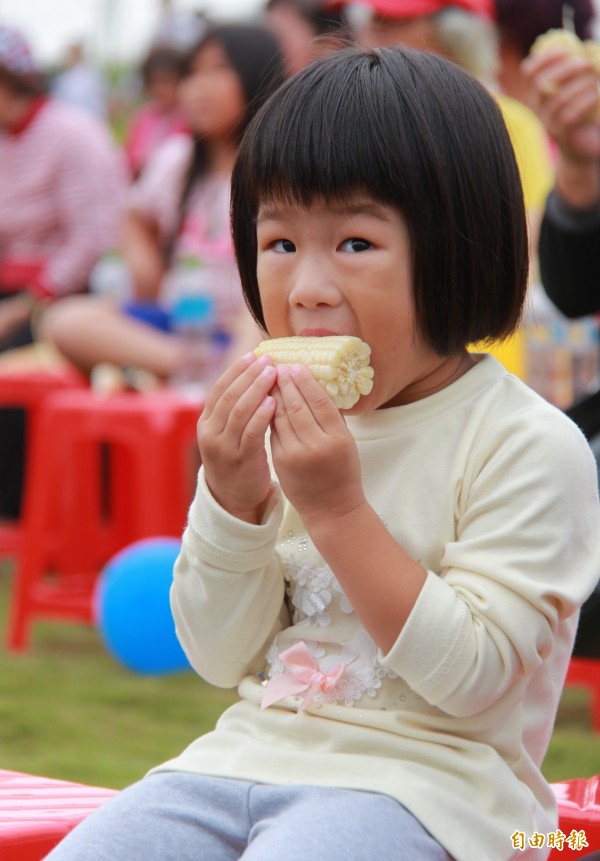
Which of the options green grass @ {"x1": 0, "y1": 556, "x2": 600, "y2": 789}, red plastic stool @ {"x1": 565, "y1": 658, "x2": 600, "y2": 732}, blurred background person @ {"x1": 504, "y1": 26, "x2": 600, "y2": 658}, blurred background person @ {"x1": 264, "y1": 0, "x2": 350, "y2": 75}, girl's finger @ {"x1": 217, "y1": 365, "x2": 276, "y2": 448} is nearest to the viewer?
girl's finger @ {"x1": 217, "y1": 365, "x2": 276, "y2": 448}

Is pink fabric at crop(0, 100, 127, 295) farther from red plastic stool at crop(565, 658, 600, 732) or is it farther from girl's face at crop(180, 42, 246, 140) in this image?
red plastic stool at crop(565, 658, 600, 732)

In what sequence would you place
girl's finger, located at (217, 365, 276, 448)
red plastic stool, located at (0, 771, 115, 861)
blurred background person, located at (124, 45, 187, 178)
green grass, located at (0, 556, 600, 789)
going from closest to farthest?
girl's finger, located at (217, 365, 276, 448) → red plastic stool, located at (0, 771, 115, 861) → green grass, located at (0, 556, 600, 789) → blurred background person, located at (124, 45, 187, 178)

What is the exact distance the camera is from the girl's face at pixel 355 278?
53.5 inches

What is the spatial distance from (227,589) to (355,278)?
1.22ft

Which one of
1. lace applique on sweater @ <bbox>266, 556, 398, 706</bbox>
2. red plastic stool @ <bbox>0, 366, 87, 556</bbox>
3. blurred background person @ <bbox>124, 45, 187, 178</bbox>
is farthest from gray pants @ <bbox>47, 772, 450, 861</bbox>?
blurred background person @ <bbox>124, 45, 187, 178</bbox>

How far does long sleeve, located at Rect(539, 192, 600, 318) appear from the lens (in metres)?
2.33

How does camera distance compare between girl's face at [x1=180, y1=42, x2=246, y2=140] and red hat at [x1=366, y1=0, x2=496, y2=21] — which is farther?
girl's face at [x1=180, y1=42, x2=246, y2=140]

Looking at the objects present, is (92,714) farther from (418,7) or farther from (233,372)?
(418,7)

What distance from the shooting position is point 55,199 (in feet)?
16.4

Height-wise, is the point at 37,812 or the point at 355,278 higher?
the point at 355,278

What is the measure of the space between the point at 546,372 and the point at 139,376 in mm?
1558

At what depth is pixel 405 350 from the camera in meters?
1.40

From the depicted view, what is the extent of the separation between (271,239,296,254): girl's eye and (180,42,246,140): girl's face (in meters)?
2.76

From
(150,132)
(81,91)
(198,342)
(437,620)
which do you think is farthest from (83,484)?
(81,91)
